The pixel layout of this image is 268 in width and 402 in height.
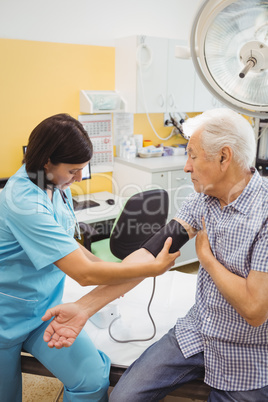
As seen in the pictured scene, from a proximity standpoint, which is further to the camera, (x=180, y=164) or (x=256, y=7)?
(x=180, y=164)

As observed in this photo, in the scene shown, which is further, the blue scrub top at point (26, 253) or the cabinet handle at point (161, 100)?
the cabinet handle at point (161, 100)

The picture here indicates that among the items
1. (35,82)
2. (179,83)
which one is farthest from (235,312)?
(179,83)

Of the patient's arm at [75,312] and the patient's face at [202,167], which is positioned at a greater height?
the patient's face at [202,167]

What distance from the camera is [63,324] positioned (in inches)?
53.1

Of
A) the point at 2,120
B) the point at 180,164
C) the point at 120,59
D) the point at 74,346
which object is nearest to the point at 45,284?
the point at 74,346

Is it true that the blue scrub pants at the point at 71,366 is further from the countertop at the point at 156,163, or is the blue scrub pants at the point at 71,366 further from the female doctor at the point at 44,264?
the countertop at the point at 156,163

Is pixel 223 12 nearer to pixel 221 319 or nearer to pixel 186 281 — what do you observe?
pixel 221 319

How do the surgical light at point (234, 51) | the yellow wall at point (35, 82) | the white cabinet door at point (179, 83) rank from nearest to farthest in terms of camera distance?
the surgical light at point (234, 51), the yellow wall at point (35, 82), the white cabinet door at point (179, 83)

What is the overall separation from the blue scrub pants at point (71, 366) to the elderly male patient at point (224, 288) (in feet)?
0.30

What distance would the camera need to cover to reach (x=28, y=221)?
127cm

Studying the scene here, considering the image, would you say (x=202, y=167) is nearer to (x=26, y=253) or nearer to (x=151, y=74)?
(x=26, y=253)

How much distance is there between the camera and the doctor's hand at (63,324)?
4.24 feet

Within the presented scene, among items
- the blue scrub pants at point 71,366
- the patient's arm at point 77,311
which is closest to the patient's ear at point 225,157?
the patient's arm at point 77,311

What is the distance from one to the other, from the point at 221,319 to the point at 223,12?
96cm
